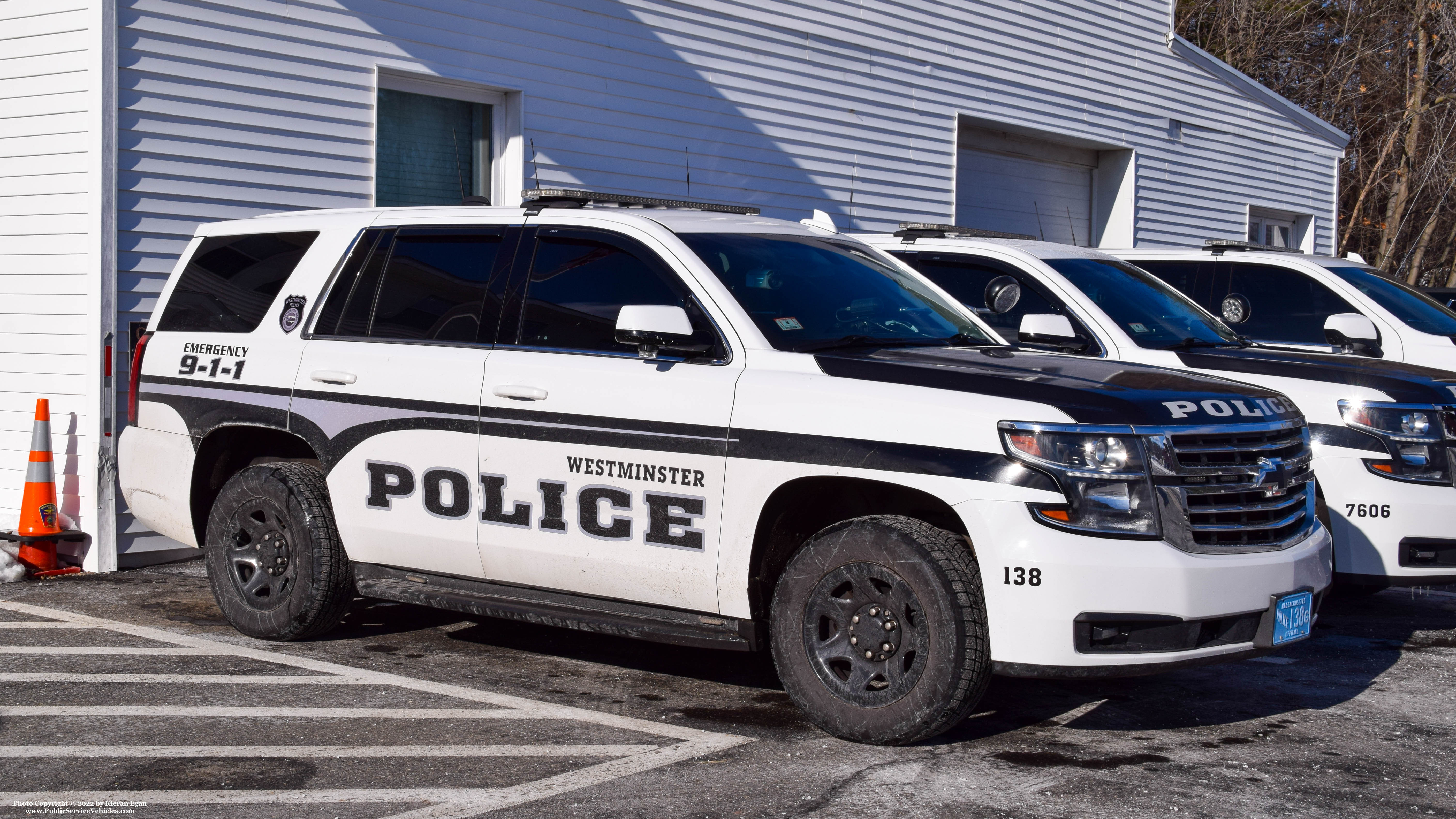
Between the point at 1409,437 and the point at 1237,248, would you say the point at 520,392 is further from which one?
the point at 1237,248

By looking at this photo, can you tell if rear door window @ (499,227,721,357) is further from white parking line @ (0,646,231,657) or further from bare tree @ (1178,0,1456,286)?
Answer: bare tree @ (1178,0,1456,286)

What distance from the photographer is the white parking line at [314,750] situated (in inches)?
201

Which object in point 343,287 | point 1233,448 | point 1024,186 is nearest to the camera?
point 1233,448

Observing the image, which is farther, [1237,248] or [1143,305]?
[1237,248]

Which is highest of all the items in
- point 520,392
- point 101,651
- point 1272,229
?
point 1272,229

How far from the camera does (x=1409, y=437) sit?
23.5 ft

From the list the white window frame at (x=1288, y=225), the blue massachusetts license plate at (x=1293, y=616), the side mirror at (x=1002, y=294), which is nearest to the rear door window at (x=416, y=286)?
the side mirror at (x=1002, y=294)

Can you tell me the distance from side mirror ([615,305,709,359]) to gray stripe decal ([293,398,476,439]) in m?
1.03

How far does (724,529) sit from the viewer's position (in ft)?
17.8

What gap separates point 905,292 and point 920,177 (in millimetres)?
9081

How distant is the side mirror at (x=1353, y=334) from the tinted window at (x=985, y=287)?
5.79 ft

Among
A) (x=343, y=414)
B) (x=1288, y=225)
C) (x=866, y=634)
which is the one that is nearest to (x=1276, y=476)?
(x=866, y=634)

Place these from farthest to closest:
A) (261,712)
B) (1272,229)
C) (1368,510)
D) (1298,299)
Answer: (1272,229), (1298,299), (1368,510), (261,712)

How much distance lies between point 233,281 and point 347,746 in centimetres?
288
